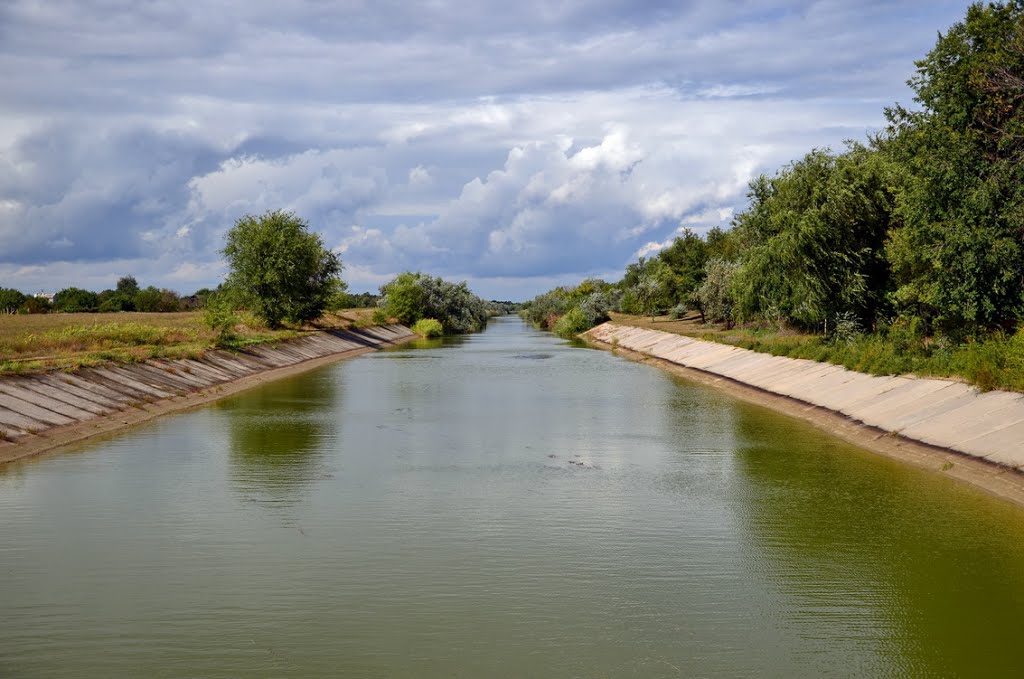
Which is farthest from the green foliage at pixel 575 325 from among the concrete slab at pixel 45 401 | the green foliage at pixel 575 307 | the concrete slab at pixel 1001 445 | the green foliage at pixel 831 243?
the concrete slab at pixel 1001 445

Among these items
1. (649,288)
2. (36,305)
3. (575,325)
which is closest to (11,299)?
(36,305)

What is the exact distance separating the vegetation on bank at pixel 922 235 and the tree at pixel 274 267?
4240 cm

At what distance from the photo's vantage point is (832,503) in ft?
67.3

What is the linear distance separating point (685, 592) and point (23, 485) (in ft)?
55.4

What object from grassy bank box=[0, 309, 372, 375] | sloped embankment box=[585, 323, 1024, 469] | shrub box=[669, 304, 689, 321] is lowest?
sloped embankment box=[585, 323, 1024, 469]

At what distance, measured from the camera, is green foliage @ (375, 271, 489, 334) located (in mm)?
128500

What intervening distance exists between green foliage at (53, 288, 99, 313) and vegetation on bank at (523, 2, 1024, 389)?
326ft

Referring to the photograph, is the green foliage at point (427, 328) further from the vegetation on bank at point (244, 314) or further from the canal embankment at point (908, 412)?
the canal embankment at point (908, 412)

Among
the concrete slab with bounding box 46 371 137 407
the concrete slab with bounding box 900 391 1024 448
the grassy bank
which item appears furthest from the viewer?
the grassy bank

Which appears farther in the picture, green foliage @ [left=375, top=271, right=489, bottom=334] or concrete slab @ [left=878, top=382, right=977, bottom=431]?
green foliage @ [left=375, top=271, right=489, bottom=334]

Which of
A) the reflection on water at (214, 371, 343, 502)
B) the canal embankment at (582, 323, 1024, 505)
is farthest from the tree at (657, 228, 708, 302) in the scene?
the reflection on water at (214, 371, 343, 502)

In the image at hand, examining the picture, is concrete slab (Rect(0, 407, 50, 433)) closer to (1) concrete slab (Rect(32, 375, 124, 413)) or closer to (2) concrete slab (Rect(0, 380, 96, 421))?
(2) concrete slab (Rect(0, 380, 96, 421))

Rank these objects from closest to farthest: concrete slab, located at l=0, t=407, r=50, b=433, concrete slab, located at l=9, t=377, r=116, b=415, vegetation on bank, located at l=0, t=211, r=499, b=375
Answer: concrete slab, located at l=0, t=407, r=50, b=433
concrete slab, located at l=9, t=377, r=116, b=415
vegetation on bank, located at l=0, t=211, r=499, b=375

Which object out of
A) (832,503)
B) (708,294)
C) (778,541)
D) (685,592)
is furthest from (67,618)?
(708,294)
